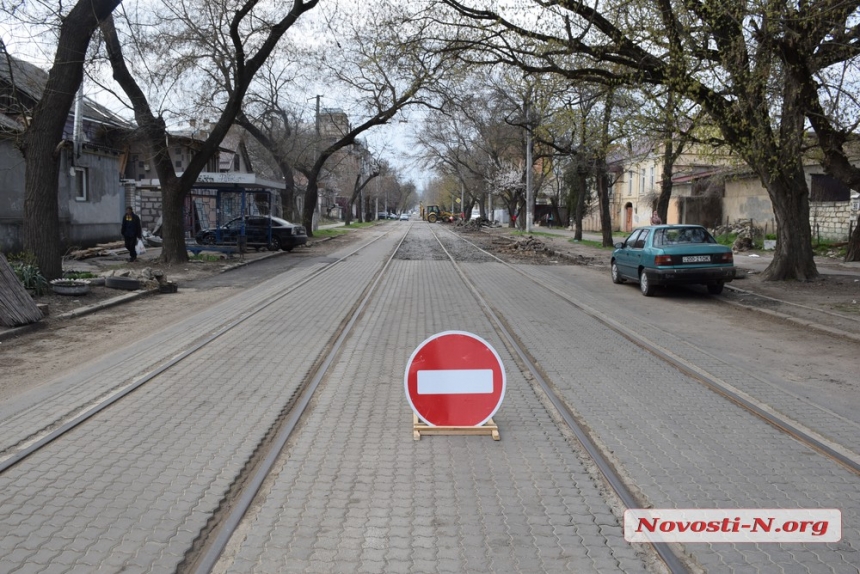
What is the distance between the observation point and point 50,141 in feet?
46.3

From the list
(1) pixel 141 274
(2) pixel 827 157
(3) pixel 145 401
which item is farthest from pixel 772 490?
(1) pixel 141 274

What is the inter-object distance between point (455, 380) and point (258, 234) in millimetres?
25432

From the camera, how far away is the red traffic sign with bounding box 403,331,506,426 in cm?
520

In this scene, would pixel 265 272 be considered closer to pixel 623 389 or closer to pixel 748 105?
pixel 748 105

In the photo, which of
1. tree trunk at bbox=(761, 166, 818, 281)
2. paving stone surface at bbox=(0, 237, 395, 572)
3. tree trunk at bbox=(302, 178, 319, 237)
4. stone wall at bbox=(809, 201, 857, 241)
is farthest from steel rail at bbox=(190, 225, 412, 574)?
tree trunk at bbox=(302, 178, 319, 237)

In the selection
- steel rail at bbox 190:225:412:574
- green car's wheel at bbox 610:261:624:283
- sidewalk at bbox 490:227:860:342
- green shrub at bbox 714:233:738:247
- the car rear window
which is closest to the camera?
steel rail at bbox 190:225:412:574

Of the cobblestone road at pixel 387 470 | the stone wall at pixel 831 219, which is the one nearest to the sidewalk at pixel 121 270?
the cobblestone road at pixel 387 470

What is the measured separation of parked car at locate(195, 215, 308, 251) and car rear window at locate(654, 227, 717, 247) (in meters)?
17.8

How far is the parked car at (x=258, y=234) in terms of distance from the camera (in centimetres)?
2872

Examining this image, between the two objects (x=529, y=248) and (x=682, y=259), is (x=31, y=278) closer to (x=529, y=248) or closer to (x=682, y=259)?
(x=682, y=259)

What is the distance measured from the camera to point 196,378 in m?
7.48

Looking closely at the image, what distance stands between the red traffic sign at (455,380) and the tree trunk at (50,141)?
36.9 feet

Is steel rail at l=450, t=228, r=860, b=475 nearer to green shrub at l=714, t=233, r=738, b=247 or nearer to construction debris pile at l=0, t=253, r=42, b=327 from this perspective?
construction debris pile at l=0, t=253, r=42, b=327

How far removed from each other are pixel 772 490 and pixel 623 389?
2.63 metres
